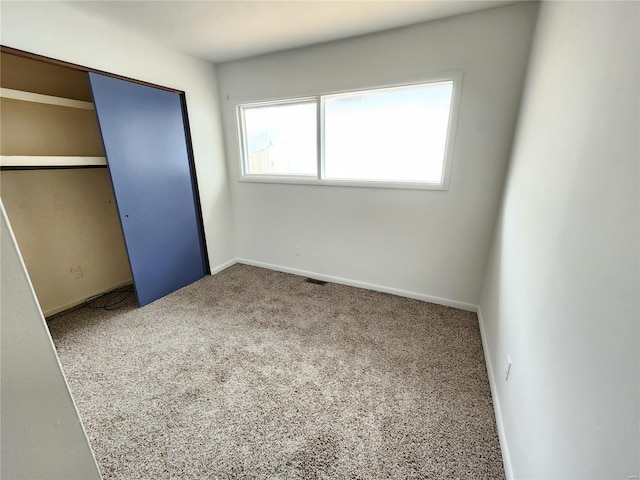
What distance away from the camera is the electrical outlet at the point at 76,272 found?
2639mm

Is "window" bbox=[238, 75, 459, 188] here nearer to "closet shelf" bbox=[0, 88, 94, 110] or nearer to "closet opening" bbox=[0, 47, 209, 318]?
"closet opening" bbox=[0, 47, 209, 318]

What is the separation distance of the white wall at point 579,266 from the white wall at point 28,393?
53.5 inches

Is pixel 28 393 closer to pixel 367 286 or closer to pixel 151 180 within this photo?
pixel 151 180

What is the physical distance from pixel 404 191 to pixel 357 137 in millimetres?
743

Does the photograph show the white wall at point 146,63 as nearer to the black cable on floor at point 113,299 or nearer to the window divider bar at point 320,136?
the black cable on floor at point 113,299

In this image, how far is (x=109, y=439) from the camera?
138 cm

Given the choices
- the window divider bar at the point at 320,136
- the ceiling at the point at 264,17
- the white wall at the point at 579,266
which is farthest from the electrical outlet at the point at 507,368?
the ceiling at the point at 264,17

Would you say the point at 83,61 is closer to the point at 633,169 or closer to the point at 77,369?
the point at 77,369

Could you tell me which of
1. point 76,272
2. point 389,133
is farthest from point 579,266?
point 76,272

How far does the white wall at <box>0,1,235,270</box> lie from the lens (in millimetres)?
1749

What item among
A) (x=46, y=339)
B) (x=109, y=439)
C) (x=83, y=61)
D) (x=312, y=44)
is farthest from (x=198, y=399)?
(x=312, y=44)

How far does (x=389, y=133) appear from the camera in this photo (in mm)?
2488

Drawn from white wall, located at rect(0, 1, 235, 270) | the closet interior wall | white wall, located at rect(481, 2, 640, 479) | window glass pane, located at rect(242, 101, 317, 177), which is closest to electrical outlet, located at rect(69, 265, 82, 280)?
the closet interior wall

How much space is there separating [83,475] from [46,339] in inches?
18.2
